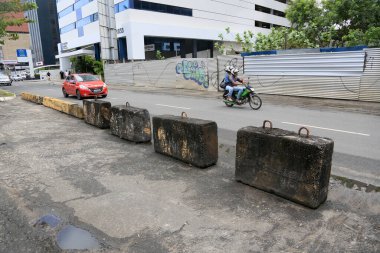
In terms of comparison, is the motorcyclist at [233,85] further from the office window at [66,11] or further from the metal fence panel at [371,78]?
the office window at [66,11]

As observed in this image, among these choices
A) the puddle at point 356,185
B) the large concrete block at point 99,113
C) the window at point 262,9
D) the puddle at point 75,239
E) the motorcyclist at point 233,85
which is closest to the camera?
the puddle at point 75,239

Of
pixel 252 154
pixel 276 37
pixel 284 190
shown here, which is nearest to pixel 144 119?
pixel 252 154

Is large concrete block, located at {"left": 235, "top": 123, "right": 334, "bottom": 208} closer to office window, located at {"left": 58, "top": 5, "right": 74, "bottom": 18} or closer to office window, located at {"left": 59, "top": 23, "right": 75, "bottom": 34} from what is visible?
office window, located at {"left": 59, "top": 23, "right": 75, "bottom": 34}

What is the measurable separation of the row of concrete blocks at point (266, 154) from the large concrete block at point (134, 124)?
0.92 metres

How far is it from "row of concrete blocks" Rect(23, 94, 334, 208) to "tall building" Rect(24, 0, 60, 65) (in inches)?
4334

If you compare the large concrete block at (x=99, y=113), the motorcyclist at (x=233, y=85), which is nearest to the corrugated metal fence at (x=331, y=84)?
the motorcyclist at (x=233, y=85)

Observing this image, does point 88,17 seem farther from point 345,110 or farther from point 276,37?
point 345,110

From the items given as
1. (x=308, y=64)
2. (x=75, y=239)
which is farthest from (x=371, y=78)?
(x=75, y=239)

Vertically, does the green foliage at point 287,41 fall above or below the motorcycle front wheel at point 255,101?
above

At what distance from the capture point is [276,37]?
31.3m

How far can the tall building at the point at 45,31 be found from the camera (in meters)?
102

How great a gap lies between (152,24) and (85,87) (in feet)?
79.2

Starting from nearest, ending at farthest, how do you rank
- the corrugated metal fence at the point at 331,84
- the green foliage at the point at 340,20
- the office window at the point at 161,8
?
the corrugated metal fence at the point at 331,84
the green foliage at the point at 340,20
the office window at the point at 161,8

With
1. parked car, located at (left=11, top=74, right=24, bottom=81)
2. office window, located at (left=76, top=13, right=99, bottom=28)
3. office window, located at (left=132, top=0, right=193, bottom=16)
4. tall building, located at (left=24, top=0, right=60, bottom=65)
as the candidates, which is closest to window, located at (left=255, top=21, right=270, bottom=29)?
office window, located at (left=132, top=0, right=193, bottom=16)
